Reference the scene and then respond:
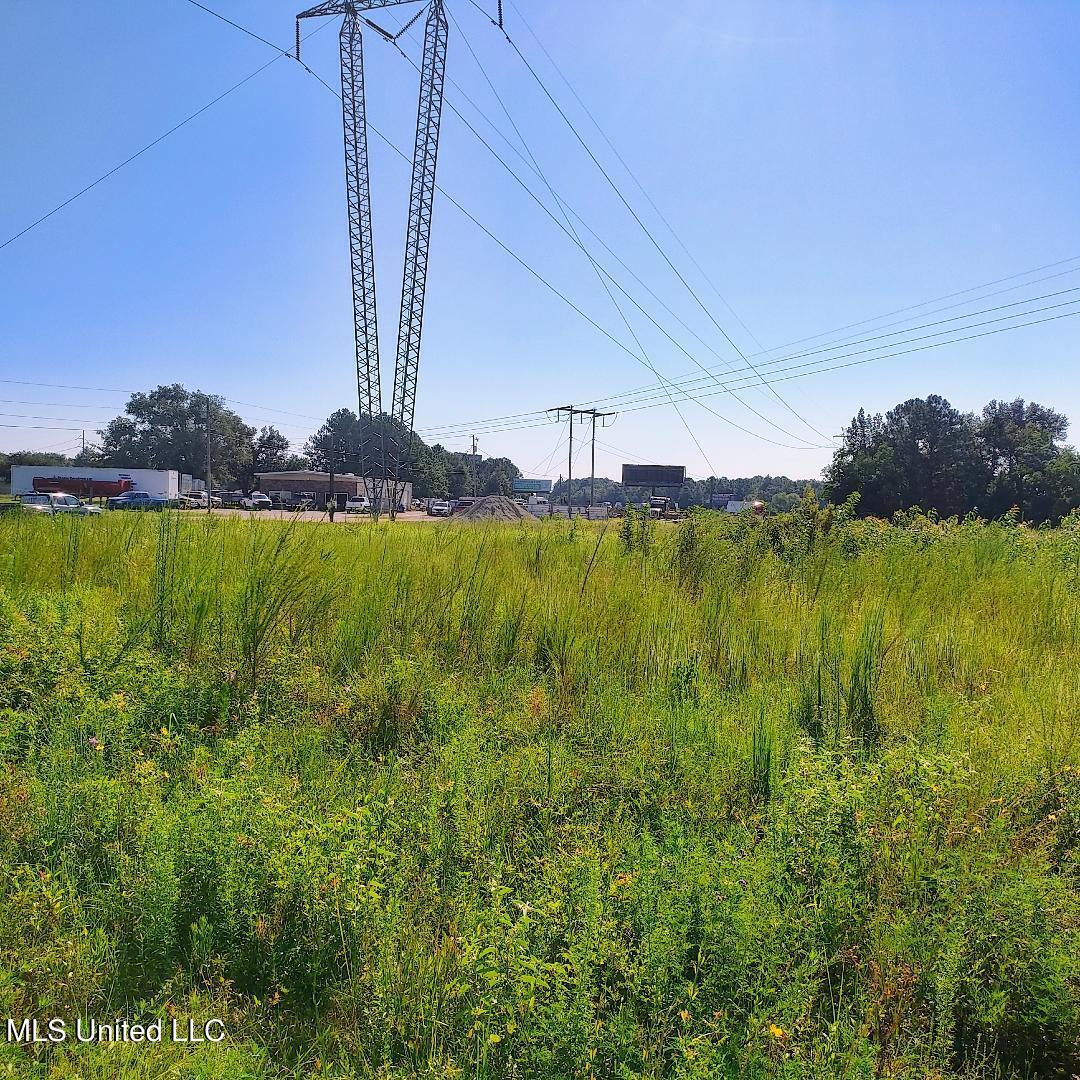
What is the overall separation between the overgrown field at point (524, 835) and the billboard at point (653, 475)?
259 feet

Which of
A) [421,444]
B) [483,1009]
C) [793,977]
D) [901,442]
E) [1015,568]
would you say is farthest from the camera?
[421,444]

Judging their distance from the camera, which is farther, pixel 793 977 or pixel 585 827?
pixel 585 827

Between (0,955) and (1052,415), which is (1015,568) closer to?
(0,955)

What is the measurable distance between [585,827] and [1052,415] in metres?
75.7

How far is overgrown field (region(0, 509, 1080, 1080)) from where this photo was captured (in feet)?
5.66

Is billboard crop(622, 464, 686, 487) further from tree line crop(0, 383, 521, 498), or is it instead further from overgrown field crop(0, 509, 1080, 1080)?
overgrown field crop(0, 509, 1080, 1080)

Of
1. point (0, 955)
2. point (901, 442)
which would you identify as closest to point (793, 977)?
point (0, 955)

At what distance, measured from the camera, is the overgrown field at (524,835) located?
5.66 ft

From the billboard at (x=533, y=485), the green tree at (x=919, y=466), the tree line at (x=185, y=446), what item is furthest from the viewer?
the billboard at (x=533, y=485)

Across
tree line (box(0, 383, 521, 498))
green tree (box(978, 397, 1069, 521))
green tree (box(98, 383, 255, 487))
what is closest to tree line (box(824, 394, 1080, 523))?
green tree (box(978, 397, 1069, 521))

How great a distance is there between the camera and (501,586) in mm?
5926

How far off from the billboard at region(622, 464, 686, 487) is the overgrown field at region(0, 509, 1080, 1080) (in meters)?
79.0

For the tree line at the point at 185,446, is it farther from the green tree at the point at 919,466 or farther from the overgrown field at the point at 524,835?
the overgrown field at the point at 524,835

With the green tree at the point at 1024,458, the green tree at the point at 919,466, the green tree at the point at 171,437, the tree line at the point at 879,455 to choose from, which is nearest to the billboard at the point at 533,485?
the tree line at the point at 879,455
